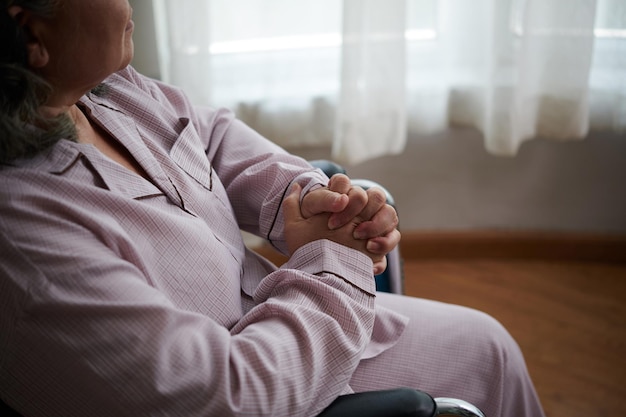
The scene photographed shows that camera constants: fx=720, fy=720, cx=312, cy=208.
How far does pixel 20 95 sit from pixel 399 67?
1.26m

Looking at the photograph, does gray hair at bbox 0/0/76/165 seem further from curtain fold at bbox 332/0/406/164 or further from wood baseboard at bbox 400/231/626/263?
wood baseboard at bbox 400/231/626/263

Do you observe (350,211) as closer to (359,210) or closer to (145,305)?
(359,210)

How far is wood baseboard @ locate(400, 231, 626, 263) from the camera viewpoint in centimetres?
238

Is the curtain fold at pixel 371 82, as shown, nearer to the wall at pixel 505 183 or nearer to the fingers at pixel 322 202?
the wall at pixel 505 183

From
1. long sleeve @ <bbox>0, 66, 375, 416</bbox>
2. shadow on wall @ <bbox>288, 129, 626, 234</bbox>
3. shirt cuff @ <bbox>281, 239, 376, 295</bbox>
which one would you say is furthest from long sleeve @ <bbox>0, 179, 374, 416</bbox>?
shadow on wall @ <bbox>288, 129, 626, 234</bbox>

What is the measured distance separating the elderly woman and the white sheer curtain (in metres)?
0.74

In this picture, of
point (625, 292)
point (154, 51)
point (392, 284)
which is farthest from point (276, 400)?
point (625, 292)

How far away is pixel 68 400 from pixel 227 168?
607mm

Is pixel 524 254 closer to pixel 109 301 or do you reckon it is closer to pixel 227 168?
pixel 227 168

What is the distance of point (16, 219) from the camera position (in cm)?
82

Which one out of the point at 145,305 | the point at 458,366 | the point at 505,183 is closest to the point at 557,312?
the point at 505,183

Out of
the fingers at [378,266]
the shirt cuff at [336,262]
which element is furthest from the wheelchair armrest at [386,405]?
the fingers at [378,266]

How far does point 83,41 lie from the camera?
0.91 meters

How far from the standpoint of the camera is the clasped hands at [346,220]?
1.08 meters
